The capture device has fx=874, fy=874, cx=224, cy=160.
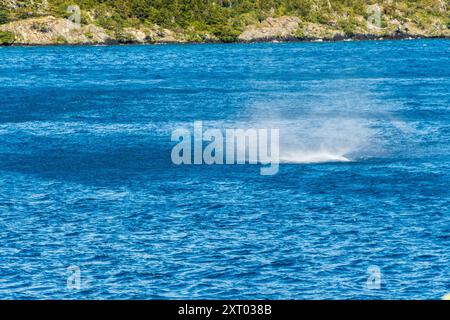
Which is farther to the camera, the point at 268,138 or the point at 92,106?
the point at 92,106

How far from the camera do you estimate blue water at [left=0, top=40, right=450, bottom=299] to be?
1836 inches

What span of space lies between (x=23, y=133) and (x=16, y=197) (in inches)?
1708

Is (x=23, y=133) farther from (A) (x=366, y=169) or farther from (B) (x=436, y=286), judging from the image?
(B) (x=436, y=286)

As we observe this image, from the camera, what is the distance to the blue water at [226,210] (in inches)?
1836

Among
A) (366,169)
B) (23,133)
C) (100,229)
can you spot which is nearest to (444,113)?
(366,169)

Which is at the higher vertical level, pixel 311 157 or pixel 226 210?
pixel 226 210

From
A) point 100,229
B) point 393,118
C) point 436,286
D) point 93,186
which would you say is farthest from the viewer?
point 393,118

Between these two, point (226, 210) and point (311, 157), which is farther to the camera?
point (311, 157)

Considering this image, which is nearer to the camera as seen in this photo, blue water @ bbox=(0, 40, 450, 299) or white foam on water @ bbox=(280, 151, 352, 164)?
blue water @ bbox=(0, 40, 450, 299)

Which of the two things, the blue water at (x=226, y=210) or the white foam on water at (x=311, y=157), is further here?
the white foam on water at (x=311, y=157)

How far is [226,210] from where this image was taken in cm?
6316

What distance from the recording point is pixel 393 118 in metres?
121
